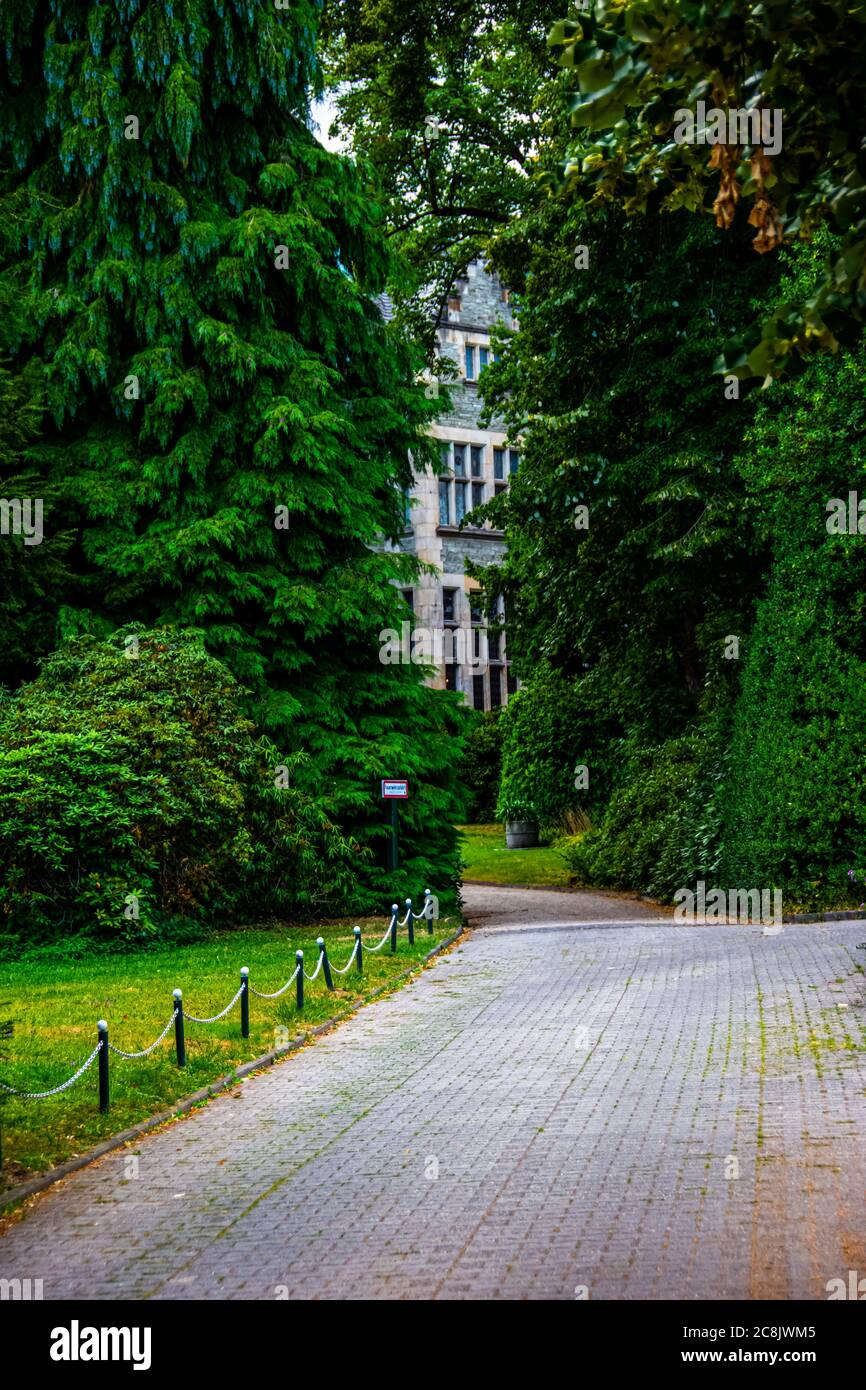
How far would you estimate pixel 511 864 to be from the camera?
3588cm

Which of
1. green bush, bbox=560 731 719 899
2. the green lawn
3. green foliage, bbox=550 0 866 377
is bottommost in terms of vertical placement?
the green lawn

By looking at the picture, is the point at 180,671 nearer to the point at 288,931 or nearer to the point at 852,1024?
the point at 288,931

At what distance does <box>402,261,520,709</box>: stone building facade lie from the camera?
48.2 metres

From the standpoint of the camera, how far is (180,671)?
→ 20672 millimetres

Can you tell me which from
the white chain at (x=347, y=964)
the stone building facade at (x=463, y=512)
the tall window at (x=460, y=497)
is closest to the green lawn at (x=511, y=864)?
the stone building facade at (x=463, y=512)

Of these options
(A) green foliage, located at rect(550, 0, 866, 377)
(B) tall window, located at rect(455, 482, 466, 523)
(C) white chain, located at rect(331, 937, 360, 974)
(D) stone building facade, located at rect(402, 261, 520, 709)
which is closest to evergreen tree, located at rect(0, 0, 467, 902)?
(C) white chain, located at rect(331, 937, 360, 974)

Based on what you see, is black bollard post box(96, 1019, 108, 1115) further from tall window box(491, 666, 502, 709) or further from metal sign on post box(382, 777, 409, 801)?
tall window box(491, 666, 502, 709)

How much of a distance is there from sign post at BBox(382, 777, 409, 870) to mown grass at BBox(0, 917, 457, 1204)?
195 cm

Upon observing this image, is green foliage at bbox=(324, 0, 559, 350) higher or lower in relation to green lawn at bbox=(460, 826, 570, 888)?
higher

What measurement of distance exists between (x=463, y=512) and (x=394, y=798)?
1124 inches

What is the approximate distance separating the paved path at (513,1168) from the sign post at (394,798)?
23.8 ft

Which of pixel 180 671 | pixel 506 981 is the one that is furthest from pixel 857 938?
pixel 180 671

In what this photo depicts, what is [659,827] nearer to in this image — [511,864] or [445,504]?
[511,864]

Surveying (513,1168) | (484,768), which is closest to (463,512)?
(484,768)
